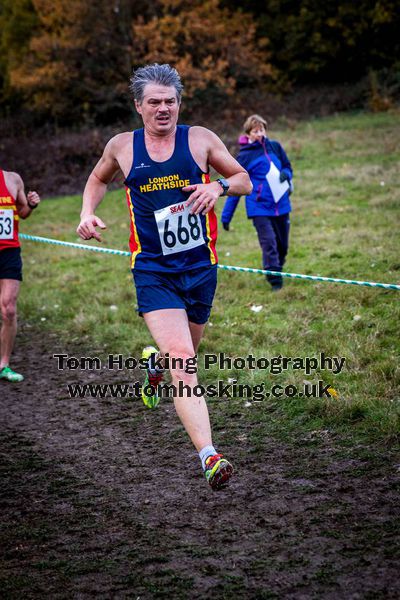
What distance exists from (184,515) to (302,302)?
4407 millimetres


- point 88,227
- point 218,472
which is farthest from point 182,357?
point 88,227

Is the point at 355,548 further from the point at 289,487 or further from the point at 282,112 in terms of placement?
the point at 282,112

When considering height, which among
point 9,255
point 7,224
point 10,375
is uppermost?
point 7,224

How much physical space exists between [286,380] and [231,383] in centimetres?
54

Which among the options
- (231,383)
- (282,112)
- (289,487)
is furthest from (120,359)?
(282,112)

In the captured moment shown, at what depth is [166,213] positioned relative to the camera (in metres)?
4.24

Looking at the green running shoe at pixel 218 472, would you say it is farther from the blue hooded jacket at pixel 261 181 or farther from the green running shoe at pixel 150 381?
the blue hooded jacket at pixel 261 181

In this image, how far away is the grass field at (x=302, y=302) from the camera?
17.8ft

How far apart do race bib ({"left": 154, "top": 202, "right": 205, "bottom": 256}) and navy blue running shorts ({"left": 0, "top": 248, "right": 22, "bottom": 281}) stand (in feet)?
9.80

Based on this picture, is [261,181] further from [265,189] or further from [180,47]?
[180,47]

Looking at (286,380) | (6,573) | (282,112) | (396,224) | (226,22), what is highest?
(226,22)

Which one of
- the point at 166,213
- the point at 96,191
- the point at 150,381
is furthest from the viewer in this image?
the point at 150,381

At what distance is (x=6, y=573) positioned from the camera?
3.47 meters

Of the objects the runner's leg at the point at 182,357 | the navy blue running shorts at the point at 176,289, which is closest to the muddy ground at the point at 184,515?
the runner's leg at the point at 182,357
